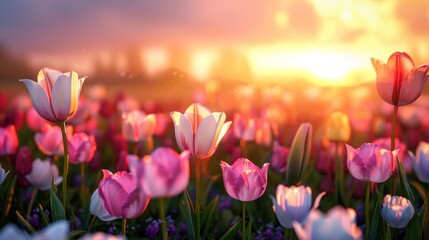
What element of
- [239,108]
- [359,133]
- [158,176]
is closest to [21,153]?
[158,176]

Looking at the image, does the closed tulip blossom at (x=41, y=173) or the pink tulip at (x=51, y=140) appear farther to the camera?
the pink tulip at (x=51, y=140)

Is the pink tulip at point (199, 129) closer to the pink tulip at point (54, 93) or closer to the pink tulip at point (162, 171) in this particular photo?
the pink tulip at point (54, 93)

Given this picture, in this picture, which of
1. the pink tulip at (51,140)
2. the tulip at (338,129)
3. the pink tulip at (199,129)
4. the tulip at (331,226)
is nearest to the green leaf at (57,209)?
the pink tulip at (199,129)

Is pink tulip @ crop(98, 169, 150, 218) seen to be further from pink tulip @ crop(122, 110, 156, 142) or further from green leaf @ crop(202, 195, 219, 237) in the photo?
pink tulip @ crop(122, 110, 156, 142)

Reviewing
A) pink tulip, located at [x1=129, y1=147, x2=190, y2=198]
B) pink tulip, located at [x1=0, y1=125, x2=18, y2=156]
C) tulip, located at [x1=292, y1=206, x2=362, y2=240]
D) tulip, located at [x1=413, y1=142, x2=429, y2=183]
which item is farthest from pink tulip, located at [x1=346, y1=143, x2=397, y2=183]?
pink tulip, located at [x1=0, y1=125, x2=18, y2=156]

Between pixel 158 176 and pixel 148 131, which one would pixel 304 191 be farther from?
pixel 148 131

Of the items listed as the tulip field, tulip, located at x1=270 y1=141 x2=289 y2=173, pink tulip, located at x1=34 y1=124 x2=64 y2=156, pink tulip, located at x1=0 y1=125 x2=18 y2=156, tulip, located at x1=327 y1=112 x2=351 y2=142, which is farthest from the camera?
tulip, located at x1=327 y1=112 x2=351 y2=142

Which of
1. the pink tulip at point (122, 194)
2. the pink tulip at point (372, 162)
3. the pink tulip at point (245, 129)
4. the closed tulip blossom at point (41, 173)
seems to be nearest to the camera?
the pink tulip at point (122, 194)

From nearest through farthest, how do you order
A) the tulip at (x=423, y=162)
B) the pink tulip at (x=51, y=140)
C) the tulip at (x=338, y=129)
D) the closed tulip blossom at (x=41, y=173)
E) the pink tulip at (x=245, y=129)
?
the tulip at (x=423, y=162) → the closed tulip blossom at (x=41, y=173) → the pink tulip at (x=51, y=140) → the tulip at (x=338, y=129) → the pink tulip at (x=245, y=129)
